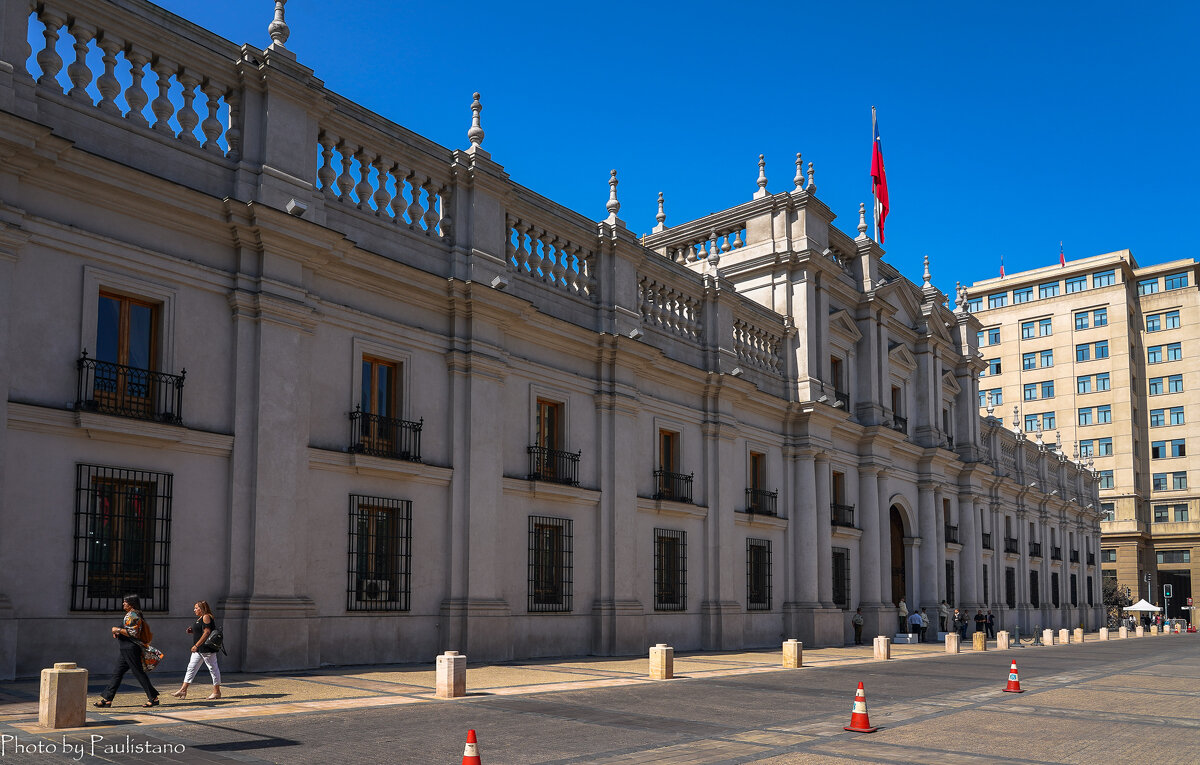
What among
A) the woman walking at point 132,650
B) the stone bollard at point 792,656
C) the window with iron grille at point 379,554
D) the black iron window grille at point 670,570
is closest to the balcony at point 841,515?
the black iron window grille at point 670,570

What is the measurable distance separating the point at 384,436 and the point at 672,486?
33.6ft

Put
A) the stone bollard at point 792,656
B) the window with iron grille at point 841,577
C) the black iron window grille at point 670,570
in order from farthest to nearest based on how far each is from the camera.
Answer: the window with iron grille at point 841,577
the black iron window grille at point 670,570
the stone bollard at point 792,656

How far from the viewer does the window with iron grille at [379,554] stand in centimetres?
1892

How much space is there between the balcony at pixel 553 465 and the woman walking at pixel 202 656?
1033 cm

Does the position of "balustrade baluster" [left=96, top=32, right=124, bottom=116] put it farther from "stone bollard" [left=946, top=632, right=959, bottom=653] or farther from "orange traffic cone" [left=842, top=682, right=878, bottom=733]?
"stone bollard" [left=946, top=632, right=959, bottom=653]

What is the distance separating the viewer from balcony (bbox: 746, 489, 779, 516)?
31094 mm

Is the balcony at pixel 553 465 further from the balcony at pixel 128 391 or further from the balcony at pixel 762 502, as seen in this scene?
the balcony at pixel 128 391

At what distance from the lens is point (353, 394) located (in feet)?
63.5

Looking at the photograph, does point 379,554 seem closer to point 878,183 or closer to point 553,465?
point 553,465

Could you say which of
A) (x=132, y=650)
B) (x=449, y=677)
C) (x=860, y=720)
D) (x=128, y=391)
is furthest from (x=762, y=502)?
(x=132, y=650)

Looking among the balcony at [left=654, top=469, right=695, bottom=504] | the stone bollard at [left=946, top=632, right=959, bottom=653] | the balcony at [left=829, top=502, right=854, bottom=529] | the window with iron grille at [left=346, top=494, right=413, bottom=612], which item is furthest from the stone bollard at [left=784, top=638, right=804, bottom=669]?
the balcony at [left=829, top=502, right=854, bottom=529]

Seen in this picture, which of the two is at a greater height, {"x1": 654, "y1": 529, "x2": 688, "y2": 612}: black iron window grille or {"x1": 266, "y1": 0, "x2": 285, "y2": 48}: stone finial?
{"x1": 266, "y1": 0, "x2": 285, "y2": 48}: stone finial

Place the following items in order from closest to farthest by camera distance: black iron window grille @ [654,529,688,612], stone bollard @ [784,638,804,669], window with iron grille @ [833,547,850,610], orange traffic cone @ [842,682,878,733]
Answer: orange traffic cone @ [842,682,878,733] → stone bollard @ [784,638,804,669] → black iron window grille @ [654,529,688,612] → window with iron grille @ [833,547,850,610]

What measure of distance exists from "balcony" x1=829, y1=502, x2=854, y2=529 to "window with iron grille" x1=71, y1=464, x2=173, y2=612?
24.4 metres
